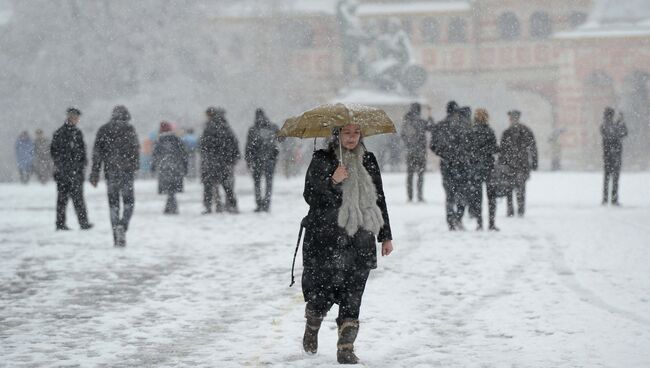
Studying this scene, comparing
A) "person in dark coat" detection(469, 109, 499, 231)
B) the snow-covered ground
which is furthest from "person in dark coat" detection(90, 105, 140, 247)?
"person in dark coat" detection(469, 109, 499, 231)

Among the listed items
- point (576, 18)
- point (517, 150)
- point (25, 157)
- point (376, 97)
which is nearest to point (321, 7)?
point (576, 18)

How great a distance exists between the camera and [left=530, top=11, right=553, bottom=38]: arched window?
52219 mm

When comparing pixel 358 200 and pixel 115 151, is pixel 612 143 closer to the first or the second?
pixel 115 151

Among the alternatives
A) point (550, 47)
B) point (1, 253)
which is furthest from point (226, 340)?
point (550, 47)

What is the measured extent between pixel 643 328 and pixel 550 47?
45612 millimetres

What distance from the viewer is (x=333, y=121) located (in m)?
6.04

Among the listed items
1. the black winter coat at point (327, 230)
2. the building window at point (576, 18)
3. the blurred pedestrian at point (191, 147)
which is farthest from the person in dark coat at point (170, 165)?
the building window at point (576, 18)

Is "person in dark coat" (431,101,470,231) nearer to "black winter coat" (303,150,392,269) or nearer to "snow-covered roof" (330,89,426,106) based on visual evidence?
"black winter coat" (303,150,392,269)

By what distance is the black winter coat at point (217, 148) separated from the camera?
54.1ft

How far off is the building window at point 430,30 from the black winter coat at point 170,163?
3733 centimetres

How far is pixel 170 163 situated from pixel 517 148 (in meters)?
5.38

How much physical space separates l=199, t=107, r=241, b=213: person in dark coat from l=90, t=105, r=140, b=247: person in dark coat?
13.0ft

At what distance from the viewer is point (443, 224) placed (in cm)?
1457

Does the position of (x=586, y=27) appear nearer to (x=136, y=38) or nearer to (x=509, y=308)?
(x=136, y=38)
